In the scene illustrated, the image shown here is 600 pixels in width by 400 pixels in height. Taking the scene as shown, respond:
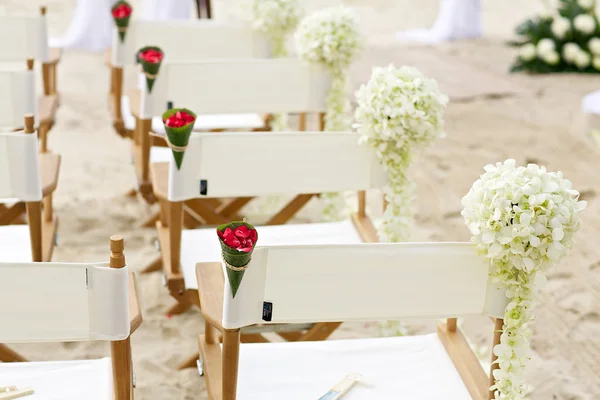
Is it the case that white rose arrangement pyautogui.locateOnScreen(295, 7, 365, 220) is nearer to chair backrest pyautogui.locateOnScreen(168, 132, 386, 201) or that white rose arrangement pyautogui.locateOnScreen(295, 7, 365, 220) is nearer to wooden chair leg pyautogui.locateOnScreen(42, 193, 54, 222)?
chair backrest pyautogui.locateOnScreen(168, 132, 386, 201)

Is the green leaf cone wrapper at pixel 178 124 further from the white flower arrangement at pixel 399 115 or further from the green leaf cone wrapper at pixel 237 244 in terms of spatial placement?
the green leaf cone wrapper at pixel 237 244

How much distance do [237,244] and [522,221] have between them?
75 centimetres

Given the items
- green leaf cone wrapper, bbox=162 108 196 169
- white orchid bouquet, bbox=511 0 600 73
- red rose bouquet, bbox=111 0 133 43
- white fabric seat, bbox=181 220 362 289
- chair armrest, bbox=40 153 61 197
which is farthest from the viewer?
white orchid bouquet, bbox=511 0 600 73

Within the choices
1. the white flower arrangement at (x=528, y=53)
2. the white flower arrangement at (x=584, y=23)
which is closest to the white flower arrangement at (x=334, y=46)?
the white flower arrangement at (x=528, y=53)

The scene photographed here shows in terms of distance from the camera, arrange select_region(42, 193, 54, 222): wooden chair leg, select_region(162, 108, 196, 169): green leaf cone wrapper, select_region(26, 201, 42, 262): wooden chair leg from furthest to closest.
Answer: select_region(42, 193, 54, 222): wooden chair leg < select_region(26, 201, 42, 262): wooden chair leg < select_region(162, 108, 196, 169): green leaf cone wrapper

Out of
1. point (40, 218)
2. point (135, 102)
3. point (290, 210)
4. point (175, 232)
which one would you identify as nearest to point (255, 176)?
point (175, 232)

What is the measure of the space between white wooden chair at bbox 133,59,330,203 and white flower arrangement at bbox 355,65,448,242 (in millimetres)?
1074

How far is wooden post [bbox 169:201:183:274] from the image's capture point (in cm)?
332

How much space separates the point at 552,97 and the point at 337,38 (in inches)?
162

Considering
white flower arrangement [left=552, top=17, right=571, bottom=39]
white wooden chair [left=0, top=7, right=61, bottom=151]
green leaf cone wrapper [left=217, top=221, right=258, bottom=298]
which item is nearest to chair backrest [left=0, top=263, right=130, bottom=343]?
green leaf cone wrapper [left=217, top=221, right=258, bottom=298]

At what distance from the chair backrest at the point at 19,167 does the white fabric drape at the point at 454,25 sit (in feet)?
23.1

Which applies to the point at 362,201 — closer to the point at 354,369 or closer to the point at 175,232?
the point at 175,232

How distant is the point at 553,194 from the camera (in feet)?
7.53

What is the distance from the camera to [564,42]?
8695 mm
